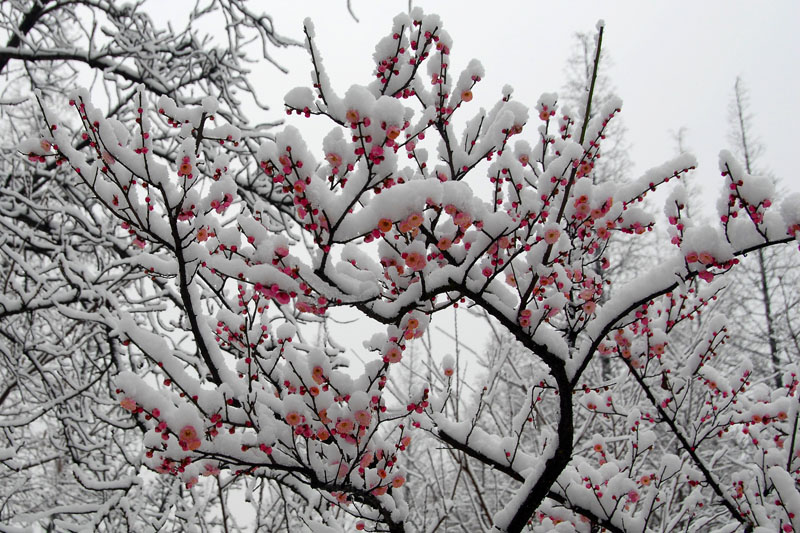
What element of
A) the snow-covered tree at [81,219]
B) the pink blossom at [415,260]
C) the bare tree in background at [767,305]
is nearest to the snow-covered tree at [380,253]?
the pink blossom at [415,260]

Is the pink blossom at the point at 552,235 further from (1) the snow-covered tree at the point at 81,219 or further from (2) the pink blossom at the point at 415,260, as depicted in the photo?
(1) the snow-covered tree at the point at 81,219

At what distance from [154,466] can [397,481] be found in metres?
0.92

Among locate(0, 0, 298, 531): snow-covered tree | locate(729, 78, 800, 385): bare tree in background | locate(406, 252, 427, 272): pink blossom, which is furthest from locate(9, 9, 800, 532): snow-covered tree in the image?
→ locate(729, 78, 800, 385): bare tree in background

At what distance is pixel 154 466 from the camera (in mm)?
1751

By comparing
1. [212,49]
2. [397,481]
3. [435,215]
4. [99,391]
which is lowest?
[397,481]

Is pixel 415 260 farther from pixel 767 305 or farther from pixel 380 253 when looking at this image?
pixel 767 305

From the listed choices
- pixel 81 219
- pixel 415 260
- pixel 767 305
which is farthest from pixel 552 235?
pixel 767 305

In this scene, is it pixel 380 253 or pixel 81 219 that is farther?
pixel 81 219

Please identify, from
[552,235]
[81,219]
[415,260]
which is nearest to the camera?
[415,260]

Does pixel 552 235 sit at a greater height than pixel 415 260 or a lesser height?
greater

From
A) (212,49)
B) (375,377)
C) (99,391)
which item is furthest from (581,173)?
(99,391)

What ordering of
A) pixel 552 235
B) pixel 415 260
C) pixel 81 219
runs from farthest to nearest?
pixel 81 219 → pixel 552 235 → pixel 415 260

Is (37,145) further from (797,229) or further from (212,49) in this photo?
(212,49)

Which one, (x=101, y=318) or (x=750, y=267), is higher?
(x=750, y=267)
